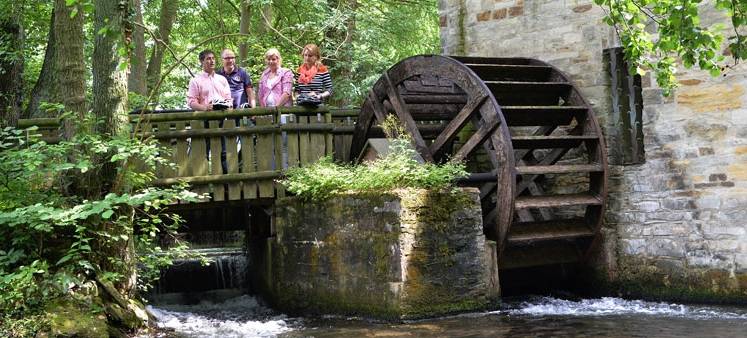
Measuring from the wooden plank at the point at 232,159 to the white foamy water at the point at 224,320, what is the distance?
117cm

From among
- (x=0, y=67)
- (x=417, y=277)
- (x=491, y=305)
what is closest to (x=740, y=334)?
(x=491, y=305)

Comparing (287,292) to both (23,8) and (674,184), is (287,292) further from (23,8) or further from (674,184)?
(23,8)

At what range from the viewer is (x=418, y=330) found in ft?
22.0

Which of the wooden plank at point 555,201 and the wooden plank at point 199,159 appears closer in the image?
the wooden plank at point 555,201

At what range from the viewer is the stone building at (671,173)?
812 centimetres

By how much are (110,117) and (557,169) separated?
4.19 metres

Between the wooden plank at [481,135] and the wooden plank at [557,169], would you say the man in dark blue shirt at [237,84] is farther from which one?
the wooden plank at [557,169]

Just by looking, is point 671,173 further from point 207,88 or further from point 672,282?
point 207,88

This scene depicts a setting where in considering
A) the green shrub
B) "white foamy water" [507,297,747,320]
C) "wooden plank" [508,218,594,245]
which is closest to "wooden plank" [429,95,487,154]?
"wooden plank" [508,218,594,245]

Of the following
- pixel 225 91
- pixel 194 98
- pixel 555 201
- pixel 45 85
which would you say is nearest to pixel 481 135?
pixel 555 201

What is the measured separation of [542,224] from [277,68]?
10.9 feet

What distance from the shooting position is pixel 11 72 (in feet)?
37.3

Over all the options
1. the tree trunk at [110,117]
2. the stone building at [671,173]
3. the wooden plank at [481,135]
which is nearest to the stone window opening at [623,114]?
the stone building at [671,173]

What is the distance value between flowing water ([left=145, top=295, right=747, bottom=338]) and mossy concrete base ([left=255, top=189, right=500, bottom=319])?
0.60 feet
